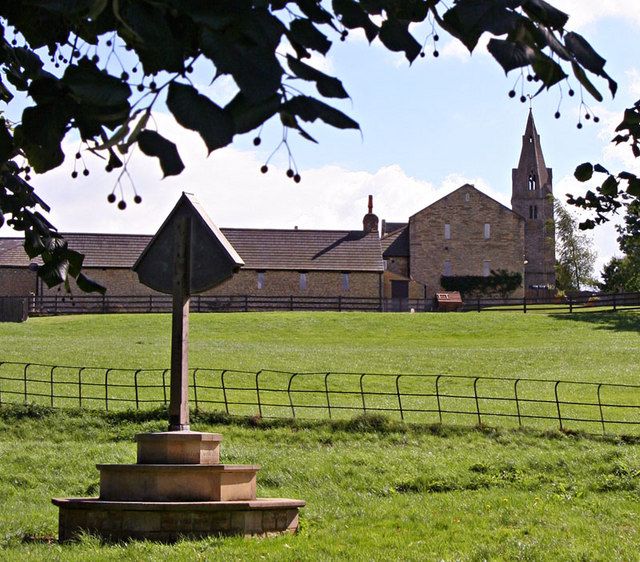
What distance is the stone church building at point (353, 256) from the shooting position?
2665 inches

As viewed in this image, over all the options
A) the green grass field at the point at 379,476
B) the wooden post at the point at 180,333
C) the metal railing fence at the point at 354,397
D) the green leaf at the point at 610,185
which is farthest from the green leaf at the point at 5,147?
the metal railing fence at the point at 354,397

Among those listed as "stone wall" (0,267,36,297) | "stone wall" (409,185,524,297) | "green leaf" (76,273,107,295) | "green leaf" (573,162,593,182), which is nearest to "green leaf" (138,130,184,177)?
"green leaf" (76,273,107,295)

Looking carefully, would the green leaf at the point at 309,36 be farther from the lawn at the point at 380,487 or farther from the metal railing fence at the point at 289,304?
the metal railing fence at the point at 289,304

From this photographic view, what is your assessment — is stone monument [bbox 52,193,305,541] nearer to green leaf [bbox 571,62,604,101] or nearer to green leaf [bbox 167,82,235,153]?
green leaf [bbox 571,62,604,101]

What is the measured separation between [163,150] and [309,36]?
56 cm

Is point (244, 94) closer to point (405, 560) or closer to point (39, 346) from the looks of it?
point (405, 560)

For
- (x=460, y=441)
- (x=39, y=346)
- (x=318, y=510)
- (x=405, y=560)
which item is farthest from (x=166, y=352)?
(x=405, y=560)

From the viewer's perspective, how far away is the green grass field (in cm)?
887

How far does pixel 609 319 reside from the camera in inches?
2084

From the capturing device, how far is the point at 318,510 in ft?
39.0

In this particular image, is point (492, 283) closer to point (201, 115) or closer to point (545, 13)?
point (545, 13)

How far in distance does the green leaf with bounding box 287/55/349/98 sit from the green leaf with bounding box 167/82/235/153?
30cm

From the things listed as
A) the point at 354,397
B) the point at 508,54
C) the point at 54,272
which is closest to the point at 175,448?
the point at 54,272

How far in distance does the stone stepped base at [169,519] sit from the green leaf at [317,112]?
644 centimetres
